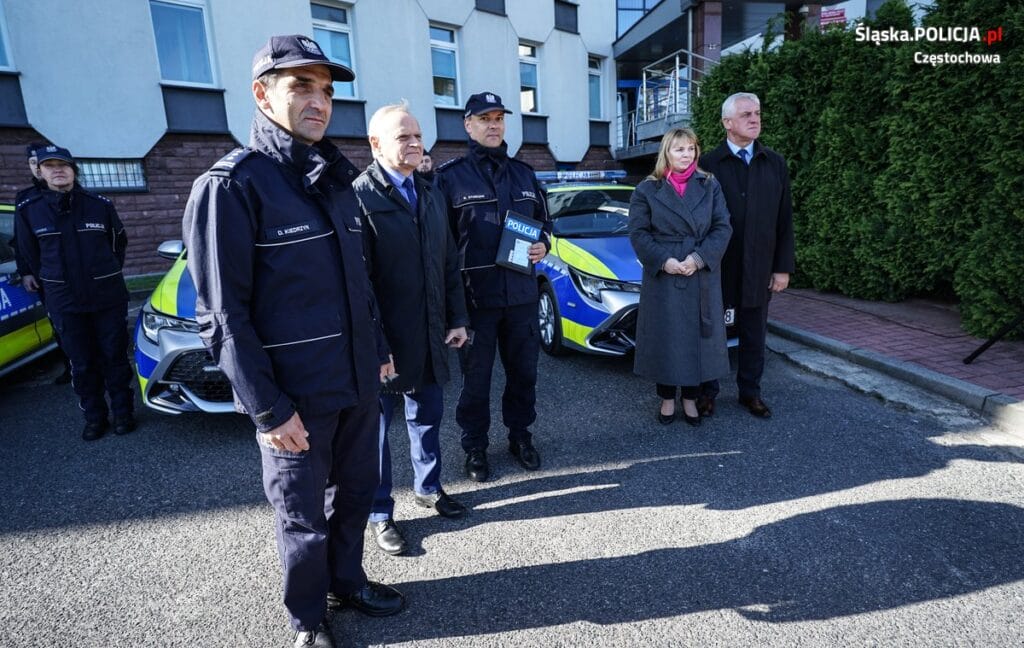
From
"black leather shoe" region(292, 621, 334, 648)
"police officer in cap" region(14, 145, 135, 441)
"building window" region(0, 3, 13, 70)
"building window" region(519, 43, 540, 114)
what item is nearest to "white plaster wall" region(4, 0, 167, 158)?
"building window" region(0, 3, 13, 70)

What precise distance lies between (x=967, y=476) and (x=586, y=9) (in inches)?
662

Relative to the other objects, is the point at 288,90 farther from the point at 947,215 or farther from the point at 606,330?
the point at 947,215

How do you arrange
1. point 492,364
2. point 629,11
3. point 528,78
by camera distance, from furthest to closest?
point 629,11, point 528,78, point 492,364

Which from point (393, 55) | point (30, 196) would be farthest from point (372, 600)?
point (393, 55)

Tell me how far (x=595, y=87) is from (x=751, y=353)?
50.9 ft

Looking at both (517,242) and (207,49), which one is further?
(207,49)

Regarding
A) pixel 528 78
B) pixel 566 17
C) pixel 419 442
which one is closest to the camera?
pixel 419 442

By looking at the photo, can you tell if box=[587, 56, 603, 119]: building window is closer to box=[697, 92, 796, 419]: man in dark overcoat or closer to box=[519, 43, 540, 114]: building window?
box=[519, 43, 540, 114]: building window

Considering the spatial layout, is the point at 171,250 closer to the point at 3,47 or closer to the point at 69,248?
the point at 69,248

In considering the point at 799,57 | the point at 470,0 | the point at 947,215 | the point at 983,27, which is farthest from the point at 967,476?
the point at 470,0

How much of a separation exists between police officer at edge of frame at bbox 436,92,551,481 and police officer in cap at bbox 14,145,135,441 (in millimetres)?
2620

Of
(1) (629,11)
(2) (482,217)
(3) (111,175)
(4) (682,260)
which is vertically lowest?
(4) (682,260)

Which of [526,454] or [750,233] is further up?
[750,233]

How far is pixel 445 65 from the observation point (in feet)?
47.4
